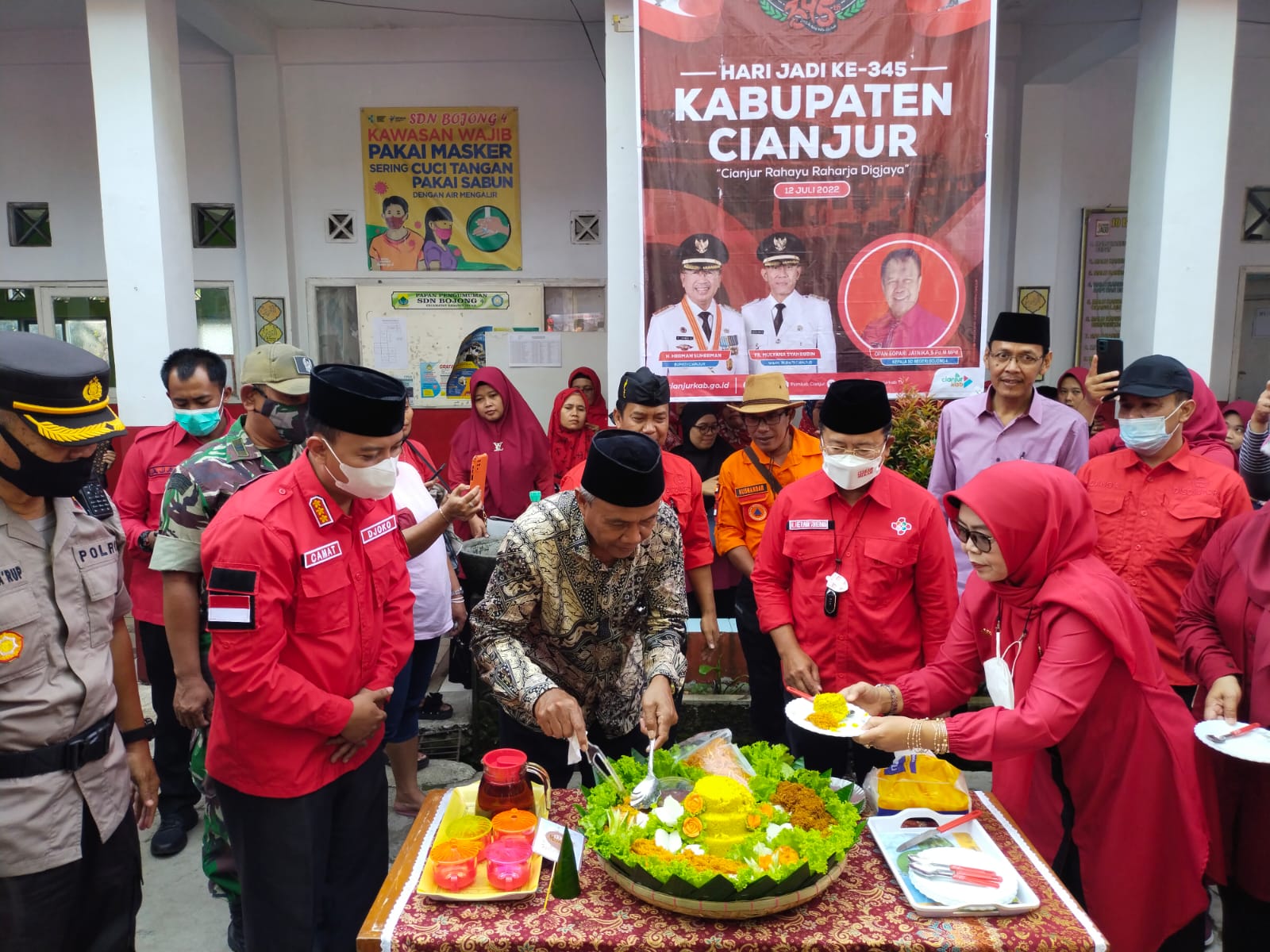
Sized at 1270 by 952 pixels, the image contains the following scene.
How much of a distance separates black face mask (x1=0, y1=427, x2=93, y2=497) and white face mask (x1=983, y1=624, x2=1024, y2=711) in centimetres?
235

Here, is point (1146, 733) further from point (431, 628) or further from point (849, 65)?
point (849, 65)

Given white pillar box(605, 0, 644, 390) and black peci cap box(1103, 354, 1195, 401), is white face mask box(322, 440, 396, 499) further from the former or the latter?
white pillar box(605, 0, 644, 390)

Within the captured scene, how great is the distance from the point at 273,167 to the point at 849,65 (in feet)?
16.9

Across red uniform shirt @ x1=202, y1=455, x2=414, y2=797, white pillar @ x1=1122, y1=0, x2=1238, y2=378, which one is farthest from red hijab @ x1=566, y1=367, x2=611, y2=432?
red uniform shirt @ x1=202, y1=455, x2=414, y2=797

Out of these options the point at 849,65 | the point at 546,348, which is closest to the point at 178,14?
the point at 546,348

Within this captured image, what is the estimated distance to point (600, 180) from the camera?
25.0ft

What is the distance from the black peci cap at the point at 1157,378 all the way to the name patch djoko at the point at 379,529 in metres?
2.62

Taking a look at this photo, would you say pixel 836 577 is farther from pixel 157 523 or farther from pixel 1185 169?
pixel 1185 169

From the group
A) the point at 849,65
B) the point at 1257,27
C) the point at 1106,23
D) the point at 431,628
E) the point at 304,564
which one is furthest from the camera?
the point at 1257,27

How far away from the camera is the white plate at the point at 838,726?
6.80 feet

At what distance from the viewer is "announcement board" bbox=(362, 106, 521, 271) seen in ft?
24.6

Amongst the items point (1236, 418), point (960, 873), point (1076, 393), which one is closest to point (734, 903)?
point (960, 873)

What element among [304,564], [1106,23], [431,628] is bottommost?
[431,628]

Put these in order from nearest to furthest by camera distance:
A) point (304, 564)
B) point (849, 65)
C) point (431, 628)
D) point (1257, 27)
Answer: point (304, 564), point (431, 628), point (849, 65), point (1257, 27)
